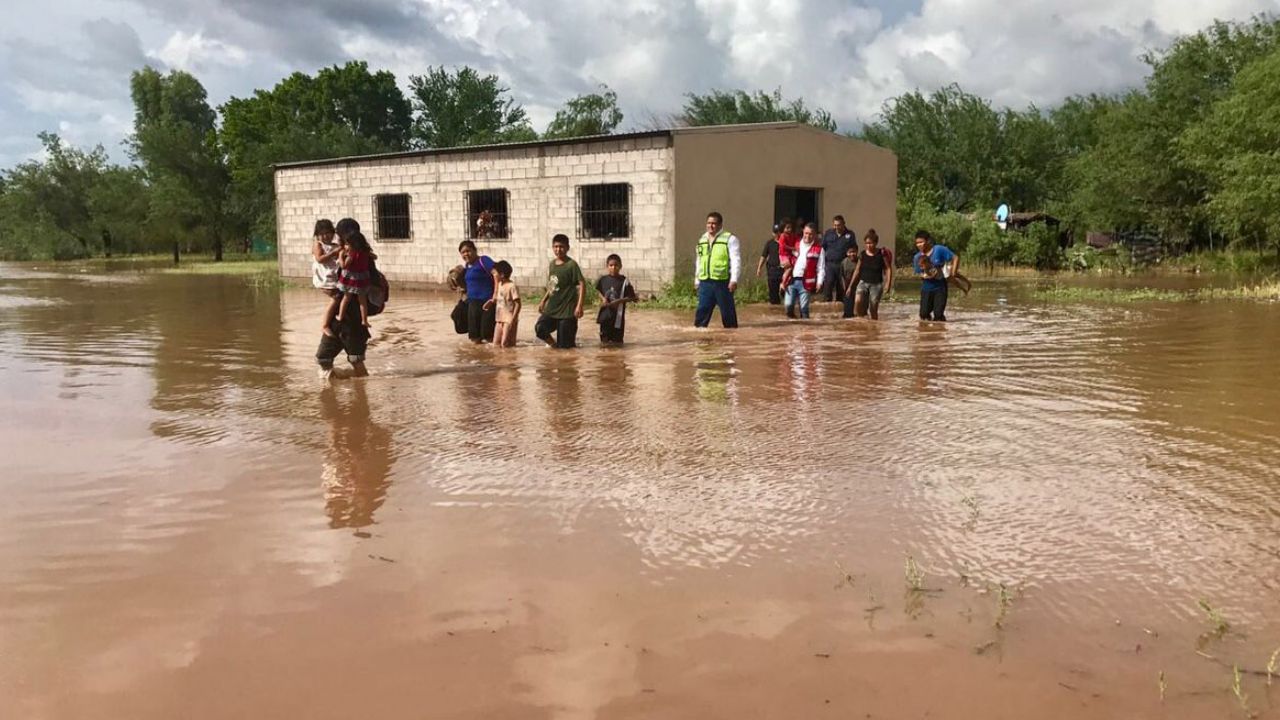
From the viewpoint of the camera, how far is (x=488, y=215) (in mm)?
20938

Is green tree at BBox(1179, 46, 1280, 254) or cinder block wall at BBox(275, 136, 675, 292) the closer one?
cinder block wall at BBox(275, 136, 675, 292)

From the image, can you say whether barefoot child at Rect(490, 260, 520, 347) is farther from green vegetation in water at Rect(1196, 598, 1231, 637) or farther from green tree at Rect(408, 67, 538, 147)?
green tree at Rect(408, 67, 538, 147)

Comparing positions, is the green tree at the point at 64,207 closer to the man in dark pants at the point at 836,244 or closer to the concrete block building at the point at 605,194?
the concrete block building at the point at 605,194

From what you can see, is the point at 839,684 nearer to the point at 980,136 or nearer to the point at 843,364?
the point at 843,364

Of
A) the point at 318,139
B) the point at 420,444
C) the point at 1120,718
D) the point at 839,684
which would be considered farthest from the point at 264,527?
the point at 318,139

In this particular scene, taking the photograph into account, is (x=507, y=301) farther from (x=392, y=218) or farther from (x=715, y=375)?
(x=392, y=218)

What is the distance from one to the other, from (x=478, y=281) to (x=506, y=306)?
0.53 metres

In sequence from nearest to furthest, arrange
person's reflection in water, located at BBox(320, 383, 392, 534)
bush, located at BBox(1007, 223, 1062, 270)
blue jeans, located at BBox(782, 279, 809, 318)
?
1. person's reflection in water, located at BBox(320, 383, 392, 534)
2. blue jeans, located at BBox(782, 279, 809, 318)
3. bush, located at BBox(1007, 223, 1062, 270)

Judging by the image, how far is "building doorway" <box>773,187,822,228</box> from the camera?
20.4 m

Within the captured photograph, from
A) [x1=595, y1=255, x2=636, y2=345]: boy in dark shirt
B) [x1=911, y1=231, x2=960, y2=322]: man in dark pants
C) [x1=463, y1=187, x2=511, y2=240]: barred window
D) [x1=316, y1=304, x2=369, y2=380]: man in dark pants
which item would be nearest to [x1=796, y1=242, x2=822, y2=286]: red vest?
[x1=911, y1=231, x2=960, y2=322]: man in dark pants

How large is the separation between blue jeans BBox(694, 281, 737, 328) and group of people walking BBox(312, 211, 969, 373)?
0.01 m

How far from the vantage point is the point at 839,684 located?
3010mm

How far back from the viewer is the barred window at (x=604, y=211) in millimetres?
18562

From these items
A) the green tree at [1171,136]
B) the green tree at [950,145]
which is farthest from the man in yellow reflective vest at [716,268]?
the green tree at [950,145]
